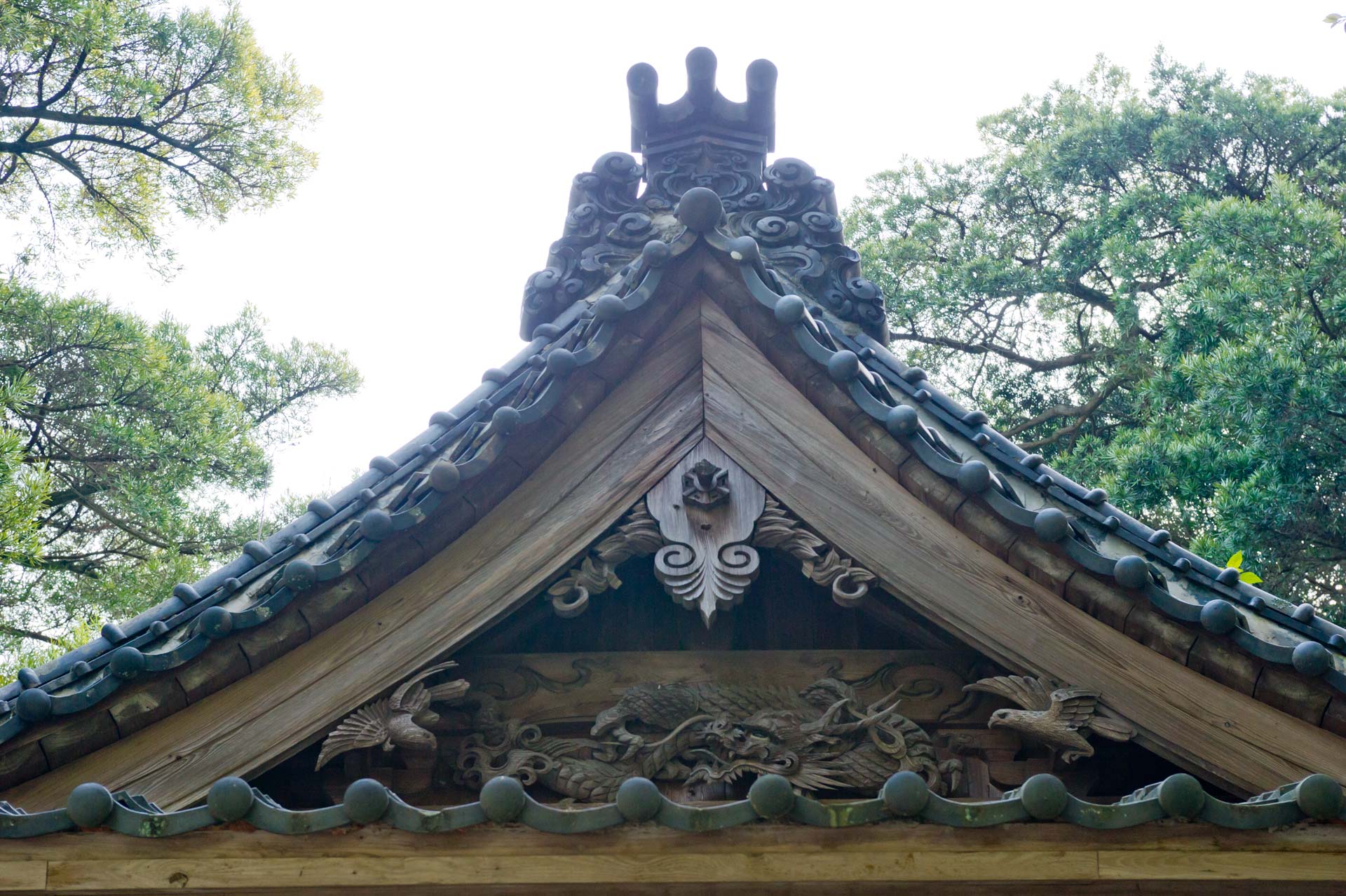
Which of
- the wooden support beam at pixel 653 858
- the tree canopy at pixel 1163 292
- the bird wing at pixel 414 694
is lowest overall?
the wooden support beam at pixel 653 858

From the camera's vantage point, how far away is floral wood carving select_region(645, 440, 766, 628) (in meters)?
3.18

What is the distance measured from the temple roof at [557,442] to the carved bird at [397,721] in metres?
0.27

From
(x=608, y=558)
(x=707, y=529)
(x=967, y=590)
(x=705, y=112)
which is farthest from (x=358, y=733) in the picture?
(x=705, y=112)

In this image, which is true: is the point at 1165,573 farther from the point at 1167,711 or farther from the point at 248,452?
the point at 248,452

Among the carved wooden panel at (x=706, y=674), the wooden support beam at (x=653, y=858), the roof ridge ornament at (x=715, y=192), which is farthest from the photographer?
the roof ridge ornament at (x=715, y=192)

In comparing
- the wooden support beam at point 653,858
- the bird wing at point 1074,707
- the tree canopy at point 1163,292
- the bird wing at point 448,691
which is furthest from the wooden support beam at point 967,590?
the tree canopy at point 1163,292

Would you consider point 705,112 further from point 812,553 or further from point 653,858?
point 653,858

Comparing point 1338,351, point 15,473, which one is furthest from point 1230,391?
point 15,473

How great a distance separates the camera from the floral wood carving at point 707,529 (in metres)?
3.18

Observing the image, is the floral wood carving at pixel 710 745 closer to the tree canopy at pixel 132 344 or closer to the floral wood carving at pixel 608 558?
the floral wood carving at pixel 608 558

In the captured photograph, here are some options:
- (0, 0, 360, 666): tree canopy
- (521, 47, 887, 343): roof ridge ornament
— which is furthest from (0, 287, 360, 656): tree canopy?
(521, 47, 887, 343): roof ridge ornament

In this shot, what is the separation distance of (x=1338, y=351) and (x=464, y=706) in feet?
26.6

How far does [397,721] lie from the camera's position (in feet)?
10.2

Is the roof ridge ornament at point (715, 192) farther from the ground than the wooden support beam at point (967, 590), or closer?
farther from the ground
